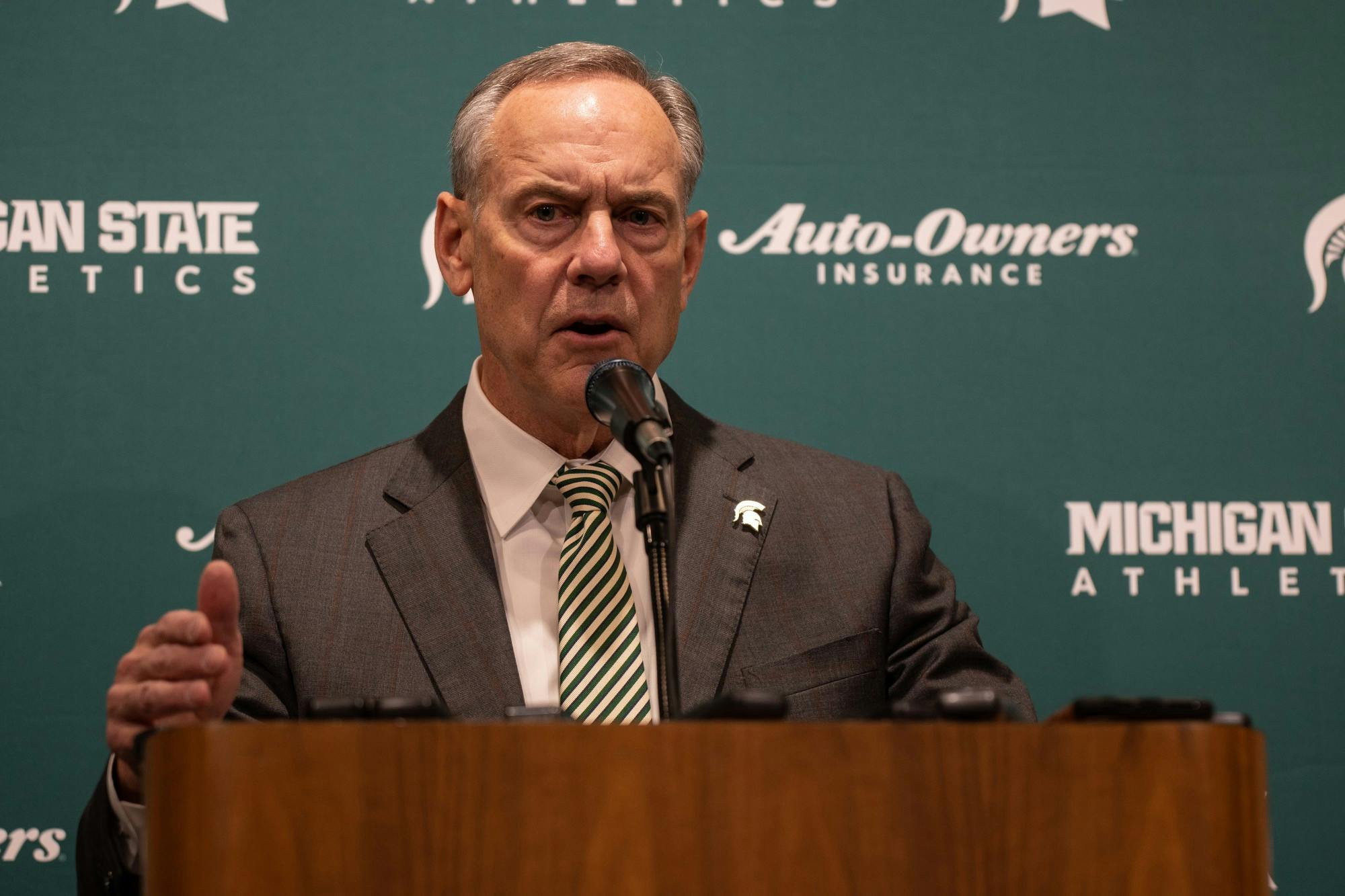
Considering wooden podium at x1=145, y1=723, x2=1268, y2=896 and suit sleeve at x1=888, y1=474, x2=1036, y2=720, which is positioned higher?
suit sleeve at x1=888, y1=474, x2=1036, y2=720

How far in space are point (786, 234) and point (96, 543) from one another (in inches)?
54.8

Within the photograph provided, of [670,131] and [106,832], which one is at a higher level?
[670,131]

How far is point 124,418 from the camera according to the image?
2.60 metres

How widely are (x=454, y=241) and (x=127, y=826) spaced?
3.69 feet

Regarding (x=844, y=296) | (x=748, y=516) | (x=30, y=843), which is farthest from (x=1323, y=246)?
(x=30, y=843)

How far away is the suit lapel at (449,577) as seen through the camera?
80.3 inches

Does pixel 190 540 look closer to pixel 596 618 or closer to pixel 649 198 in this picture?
pixel 596 618

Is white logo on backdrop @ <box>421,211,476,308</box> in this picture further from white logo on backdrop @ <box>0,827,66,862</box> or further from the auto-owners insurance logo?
white logo on backdrop @ <box>0,827,66,862</box>

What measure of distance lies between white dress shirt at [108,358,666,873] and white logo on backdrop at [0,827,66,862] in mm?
993

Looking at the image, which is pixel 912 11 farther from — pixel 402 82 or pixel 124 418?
pixel 124 418

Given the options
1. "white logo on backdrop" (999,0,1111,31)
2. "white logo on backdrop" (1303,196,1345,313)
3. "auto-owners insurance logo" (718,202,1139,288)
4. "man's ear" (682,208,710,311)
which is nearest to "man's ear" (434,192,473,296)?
"man's ear" (682,208,710,311)

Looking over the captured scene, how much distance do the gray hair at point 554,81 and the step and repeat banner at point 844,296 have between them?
275mm

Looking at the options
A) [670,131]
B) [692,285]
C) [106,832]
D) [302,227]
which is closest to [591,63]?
[670,131]

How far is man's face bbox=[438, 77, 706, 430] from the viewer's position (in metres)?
2.23
